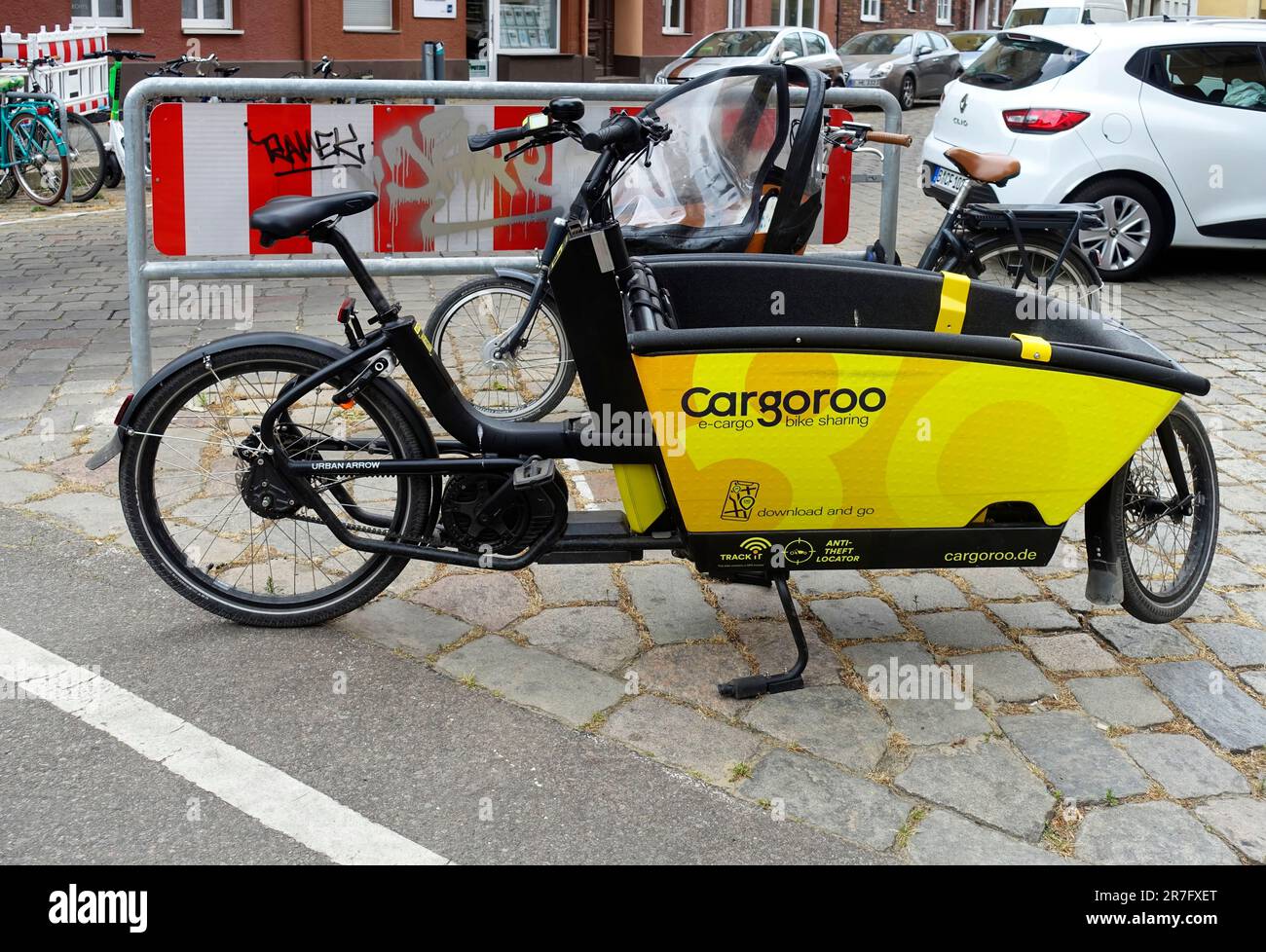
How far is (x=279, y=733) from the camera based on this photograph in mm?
3707

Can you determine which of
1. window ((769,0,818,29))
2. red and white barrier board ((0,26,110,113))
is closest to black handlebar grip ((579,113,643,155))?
red and white barrier board ((0,26,110,113))

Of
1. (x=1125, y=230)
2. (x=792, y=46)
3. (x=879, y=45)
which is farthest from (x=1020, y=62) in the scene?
(x=879, y=45)

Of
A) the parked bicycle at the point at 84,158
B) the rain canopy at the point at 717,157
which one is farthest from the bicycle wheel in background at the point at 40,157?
the rain canopy at the point at 717,157

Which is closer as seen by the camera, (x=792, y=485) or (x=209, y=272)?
(x=792, y=485)

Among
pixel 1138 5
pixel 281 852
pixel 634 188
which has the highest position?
pixel 1138 5

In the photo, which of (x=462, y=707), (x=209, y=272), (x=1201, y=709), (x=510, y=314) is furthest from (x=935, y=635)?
(x=209, y=272)

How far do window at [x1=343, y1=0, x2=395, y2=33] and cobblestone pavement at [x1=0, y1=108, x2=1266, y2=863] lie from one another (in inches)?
857

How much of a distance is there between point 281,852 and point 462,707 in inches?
31.2

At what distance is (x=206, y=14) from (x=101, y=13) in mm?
1893

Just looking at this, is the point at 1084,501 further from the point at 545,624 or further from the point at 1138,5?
the point at 1138,5

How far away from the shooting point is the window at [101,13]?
22.5 meters

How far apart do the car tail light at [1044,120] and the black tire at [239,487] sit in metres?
6.90

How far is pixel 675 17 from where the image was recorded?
108ft

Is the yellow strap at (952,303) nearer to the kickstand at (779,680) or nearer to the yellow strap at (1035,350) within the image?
the yellow strap at (1035,350)
